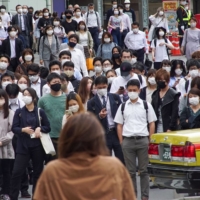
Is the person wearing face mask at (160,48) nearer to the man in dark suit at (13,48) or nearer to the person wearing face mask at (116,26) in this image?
the man in dark suit at (13,48)

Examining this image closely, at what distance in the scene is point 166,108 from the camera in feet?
39.5

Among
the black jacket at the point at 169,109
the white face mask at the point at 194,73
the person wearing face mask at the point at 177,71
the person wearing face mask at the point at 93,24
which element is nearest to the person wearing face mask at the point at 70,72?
the person wearing face mask at the point at 177,71

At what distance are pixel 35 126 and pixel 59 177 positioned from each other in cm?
634

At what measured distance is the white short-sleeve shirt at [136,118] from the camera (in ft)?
36.2

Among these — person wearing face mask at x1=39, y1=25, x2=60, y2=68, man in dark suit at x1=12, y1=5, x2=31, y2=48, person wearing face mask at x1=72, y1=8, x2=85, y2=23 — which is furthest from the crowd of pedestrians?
man in dark suit at x1=12, y1=5, x2=31, y2=48

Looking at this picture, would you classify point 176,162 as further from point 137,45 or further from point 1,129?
point 137,45

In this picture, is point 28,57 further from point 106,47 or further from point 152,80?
point 152,80

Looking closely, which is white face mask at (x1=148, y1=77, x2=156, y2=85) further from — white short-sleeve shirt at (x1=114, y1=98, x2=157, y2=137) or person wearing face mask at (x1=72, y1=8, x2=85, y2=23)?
person wearing face mask at (x1=72, y1=8, x2=85, y2=23)

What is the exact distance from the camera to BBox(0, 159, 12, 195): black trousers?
11.6 meters

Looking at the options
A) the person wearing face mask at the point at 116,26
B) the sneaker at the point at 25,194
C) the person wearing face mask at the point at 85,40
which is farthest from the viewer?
the person wearing face mask at the point at 116,26

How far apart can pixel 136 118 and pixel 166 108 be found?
1.12 m

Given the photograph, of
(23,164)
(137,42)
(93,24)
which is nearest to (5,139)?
(23,164)

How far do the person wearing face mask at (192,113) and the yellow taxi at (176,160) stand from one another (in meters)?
0.89

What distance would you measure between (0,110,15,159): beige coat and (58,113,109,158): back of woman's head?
6.71 metres
